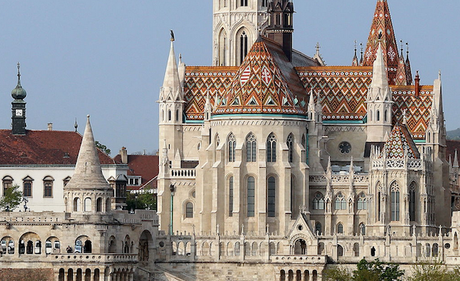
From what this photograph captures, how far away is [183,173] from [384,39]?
27.8 m

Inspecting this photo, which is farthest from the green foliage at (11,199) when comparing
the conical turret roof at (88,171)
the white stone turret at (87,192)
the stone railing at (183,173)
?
the white stone turret at (87,192)

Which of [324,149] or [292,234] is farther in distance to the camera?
[324,149]

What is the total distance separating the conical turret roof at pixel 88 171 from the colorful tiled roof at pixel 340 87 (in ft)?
103

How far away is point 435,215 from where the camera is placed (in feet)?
513

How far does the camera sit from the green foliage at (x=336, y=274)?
136 metres

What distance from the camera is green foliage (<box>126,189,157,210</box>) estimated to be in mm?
173775

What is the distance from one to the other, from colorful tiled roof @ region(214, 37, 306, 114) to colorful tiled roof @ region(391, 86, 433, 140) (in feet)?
32.8

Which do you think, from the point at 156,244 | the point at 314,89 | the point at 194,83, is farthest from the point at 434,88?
the point at 156,244

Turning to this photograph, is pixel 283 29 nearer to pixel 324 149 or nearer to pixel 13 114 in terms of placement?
pixel 324 149

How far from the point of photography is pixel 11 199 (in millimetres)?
153000

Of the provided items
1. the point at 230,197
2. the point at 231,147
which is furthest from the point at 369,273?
the point at 231,147

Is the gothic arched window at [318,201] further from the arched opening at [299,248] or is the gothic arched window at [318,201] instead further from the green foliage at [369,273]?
the green foliage at [369,273]

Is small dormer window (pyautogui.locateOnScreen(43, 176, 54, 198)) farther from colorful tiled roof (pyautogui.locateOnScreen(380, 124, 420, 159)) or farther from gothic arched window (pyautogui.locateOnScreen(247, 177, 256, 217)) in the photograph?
colorful tiled roof (pyautogui.locateOnScreen(380, 124, 420, 159))

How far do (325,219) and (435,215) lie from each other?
8936 mm
